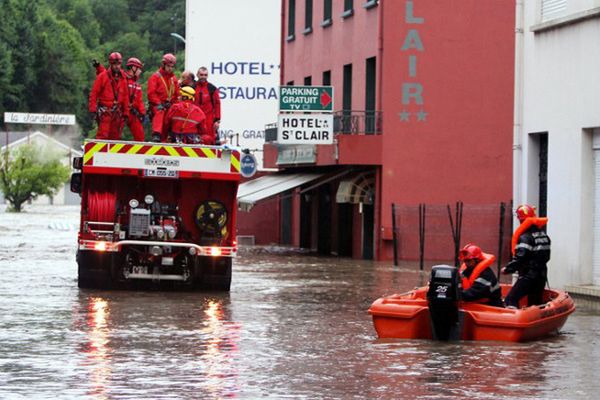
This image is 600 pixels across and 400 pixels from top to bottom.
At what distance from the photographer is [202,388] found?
44.0 feet

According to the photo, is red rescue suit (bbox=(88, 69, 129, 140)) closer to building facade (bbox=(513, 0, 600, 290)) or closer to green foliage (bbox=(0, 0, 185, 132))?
building facade (bbox=(513, 0, 600, 290))

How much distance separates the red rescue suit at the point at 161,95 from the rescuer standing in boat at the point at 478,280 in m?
8.91

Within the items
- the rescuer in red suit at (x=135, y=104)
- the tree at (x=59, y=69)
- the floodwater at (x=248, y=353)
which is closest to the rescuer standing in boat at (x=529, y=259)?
the floodwater at (x=248, y=353)

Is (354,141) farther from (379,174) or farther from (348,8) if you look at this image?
(348,8)

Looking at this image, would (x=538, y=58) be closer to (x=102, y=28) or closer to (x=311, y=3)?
(x=311, y=3)

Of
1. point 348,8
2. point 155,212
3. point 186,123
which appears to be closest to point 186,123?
point 186,123

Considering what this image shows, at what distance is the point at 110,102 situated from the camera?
2628cm

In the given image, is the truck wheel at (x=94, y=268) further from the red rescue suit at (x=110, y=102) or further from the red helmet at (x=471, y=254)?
the red helmet at (x=471, y=254)

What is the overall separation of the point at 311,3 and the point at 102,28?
107m

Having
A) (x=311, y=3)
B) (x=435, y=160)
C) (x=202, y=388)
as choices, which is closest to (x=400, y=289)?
(x=435, y=160)

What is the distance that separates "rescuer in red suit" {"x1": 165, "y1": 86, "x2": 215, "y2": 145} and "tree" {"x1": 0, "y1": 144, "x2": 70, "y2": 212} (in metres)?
73.5

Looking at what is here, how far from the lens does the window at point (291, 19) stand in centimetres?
5131

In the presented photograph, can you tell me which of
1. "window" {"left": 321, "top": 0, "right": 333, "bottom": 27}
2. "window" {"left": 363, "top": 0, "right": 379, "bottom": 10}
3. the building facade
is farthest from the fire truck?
"window" {"left": 321, "top": 0, "right": 333, "bottom": 27}

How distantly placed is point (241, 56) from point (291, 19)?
885cm
